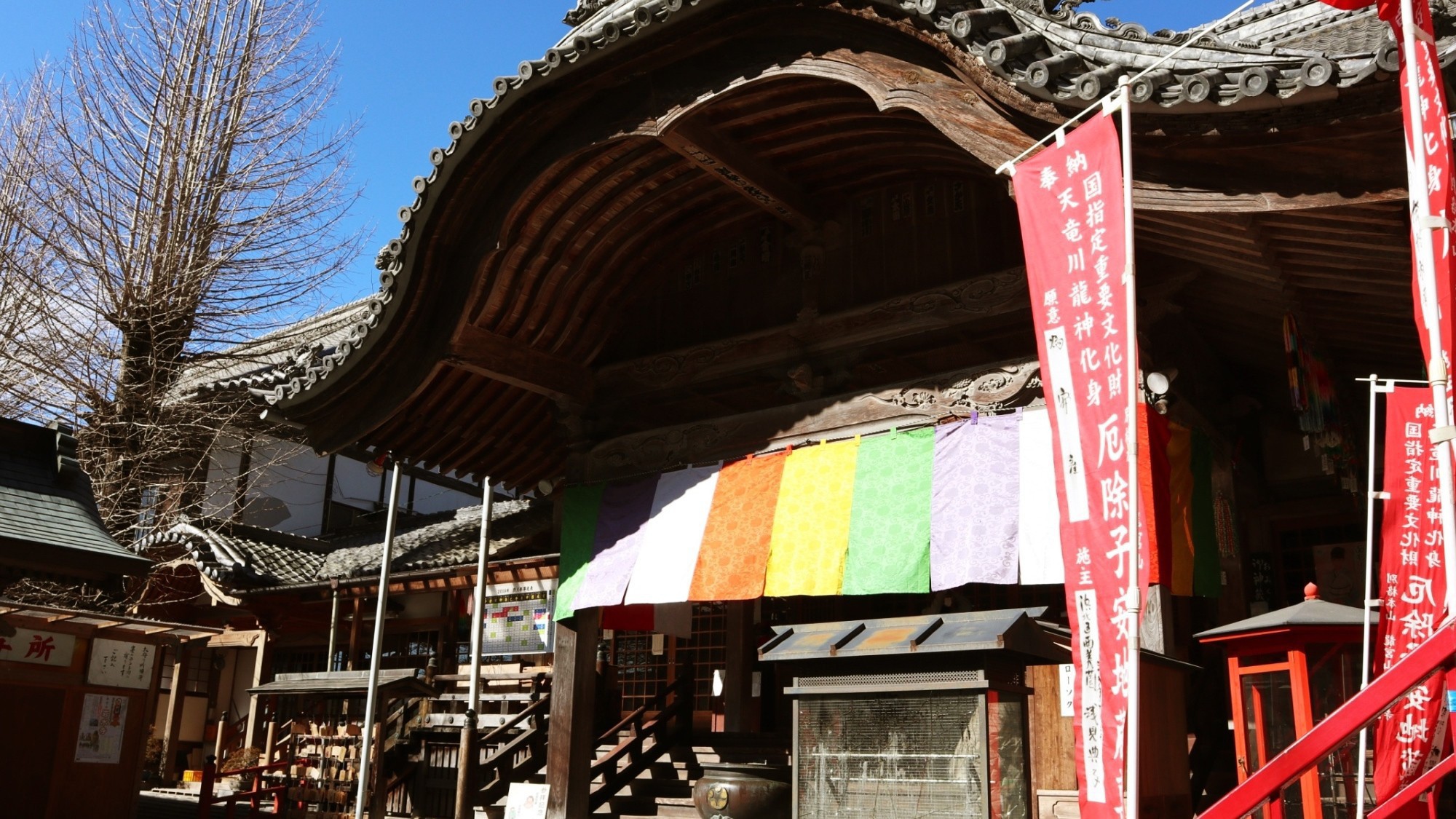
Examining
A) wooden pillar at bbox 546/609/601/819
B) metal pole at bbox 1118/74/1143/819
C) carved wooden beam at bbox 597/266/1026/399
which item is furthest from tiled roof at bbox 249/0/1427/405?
wooden pillar at bbox 546/609/601/819

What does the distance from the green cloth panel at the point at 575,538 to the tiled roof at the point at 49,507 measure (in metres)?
3.76

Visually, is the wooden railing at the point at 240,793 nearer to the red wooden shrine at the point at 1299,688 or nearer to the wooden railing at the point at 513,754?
the wooden railing at the point at 513,754

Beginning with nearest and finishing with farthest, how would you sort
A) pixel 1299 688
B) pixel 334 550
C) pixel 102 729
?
pixel 1299 688 → pixel 102 729 → pixel 334 550

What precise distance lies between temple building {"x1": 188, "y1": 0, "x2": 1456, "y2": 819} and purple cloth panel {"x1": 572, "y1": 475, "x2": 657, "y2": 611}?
0.11 feet

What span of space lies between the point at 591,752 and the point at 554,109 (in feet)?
19.3

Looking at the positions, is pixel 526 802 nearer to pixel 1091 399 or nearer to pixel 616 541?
pixel 616 541

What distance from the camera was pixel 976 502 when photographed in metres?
8.02

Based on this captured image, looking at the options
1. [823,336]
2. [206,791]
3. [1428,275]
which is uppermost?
[823,336]

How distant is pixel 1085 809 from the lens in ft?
15.9

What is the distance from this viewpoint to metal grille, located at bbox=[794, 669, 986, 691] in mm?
5691

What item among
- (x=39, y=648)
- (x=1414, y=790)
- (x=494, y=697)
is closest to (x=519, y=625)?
(x=494, y=697)

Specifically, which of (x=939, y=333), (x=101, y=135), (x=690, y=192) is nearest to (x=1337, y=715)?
(x=939, y=333)

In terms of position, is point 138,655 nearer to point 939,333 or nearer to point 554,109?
point 554,109

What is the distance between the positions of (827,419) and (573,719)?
3628 mm
